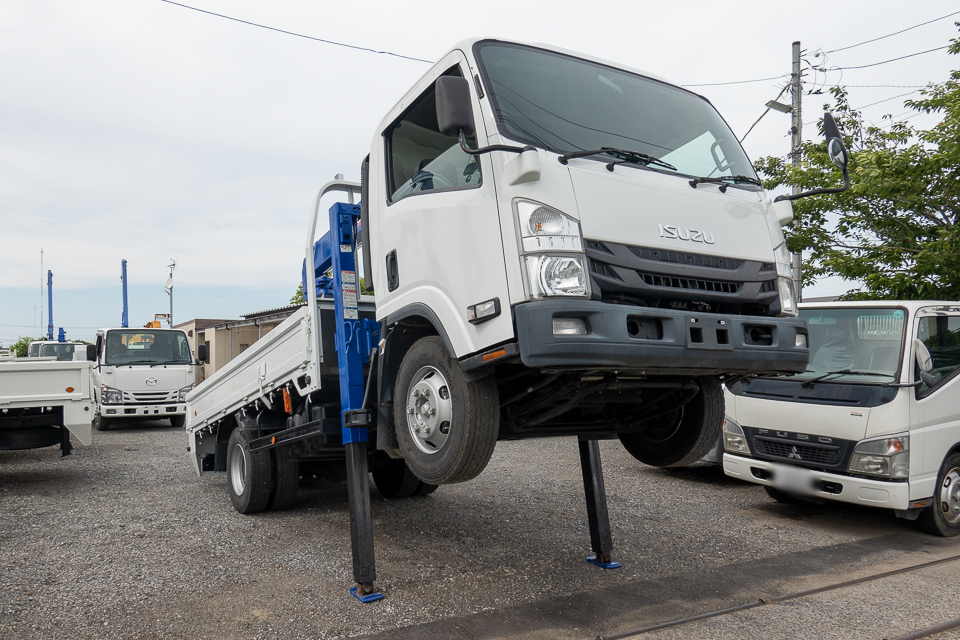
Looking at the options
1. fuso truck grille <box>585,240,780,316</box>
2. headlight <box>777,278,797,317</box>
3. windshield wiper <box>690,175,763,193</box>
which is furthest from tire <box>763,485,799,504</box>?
windshield wiper <box>690,175,763,193</box>

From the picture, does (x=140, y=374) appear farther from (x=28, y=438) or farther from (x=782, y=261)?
(x=782, y=261)

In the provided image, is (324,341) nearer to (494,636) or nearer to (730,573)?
(494,636)

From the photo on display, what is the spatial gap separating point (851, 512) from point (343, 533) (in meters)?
4.66

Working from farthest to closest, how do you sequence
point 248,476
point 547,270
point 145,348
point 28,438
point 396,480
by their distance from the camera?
1. point 145,348
2. point 28,438
3. point 396,480
4. point 248,476
5. point 547,270

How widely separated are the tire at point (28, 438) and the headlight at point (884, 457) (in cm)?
812

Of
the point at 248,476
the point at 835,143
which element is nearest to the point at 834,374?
the point at 835,143

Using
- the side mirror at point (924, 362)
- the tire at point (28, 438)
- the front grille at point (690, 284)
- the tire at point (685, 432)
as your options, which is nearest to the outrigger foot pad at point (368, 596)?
the tire at point (685, 432)

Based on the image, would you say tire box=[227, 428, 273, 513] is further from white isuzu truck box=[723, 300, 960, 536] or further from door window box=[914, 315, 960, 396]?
door window box=[914, 315, 960, 396]

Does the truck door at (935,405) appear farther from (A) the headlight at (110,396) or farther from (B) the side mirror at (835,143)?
(A) the headlight at (110,396)

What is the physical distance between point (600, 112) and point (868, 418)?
11.9 feet

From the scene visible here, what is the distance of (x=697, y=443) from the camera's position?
427cm

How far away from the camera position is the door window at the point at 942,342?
6.00 meters

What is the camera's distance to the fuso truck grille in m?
3.23

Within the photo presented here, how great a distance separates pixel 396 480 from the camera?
7.12 m
